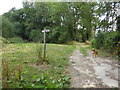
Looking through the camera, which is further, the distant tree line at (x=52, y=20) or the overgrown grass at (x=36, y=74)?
the distant tree line at (x=52, y=20)

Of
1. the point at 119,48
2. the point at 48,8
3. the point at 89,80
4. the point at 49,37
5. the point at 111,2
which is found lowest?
the point at 89,80

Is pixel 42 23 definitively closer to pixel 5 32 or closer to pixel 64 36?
pixel 64 36

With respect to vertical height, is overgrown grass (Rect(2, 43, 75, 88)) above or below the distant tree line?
below

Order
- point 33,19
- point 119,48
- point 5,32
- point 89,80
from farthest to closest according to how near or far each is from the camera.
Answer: point 33,19 < point 5,32 < point 119,48 < point 89,80

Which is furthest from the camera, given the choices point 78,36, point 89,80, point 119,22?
point 78,36

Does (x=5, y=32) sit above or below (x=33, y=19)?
below

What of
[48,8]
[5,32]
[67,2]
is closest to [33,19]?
[48,8]

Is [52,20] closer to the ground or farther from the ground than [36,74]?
farther from the ground

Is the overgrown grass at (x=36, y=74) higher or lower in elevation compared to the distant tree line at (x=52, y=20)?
lower

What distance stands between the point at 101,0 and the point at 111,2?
1.55 feet

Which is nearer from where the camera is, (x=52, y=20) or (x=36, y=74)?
(x=36, y=74)

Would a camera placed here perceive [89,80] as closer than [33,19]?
Yes

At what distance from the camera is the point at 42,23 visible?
474 inches

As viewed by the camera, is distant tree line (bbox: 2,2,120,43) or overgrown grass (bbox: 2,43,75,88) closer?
overgrown grass (bbox: 2,43,75,88)
